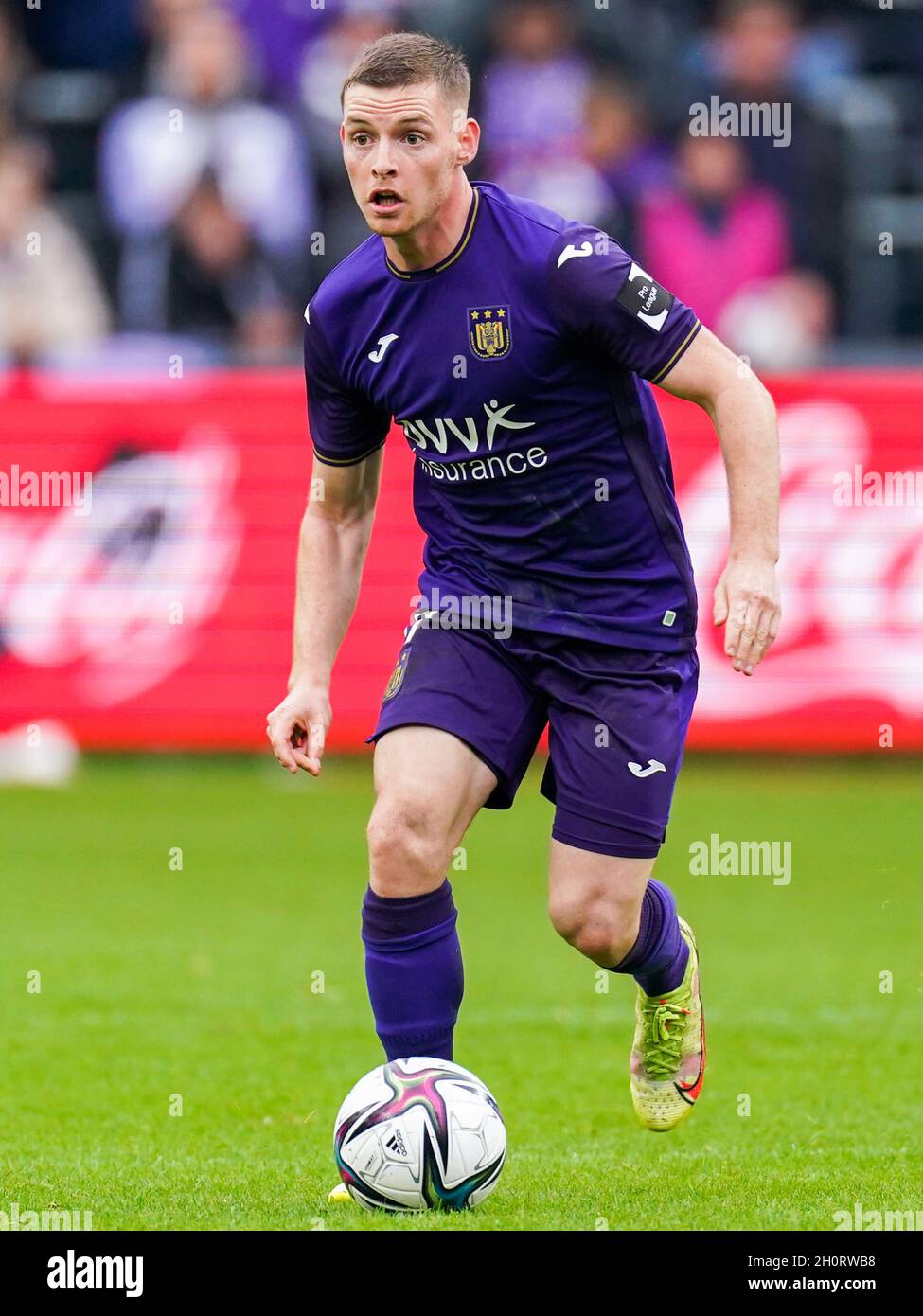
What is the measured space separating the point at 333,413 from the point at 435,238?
534mm

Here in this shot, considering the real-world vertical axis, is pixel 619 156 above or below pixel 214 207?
above

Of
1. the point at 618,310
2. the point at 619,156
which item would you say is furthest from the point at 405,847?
the point at 619,156

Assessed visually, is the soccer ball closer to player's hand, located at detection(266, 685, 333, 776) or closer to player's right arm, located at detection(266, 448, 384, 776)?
player's hand, located at detection(266, 685, 333, 776)

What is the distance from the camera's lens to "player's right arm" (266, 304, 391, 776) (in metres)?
4.95

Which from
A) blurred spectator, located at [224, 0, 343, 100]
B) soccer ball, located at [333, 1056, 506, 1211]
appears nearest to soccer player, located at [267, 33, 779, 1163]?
soccer ball, located at [333, 1056, 506, 1211]

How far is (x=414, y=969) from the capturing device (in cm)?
477

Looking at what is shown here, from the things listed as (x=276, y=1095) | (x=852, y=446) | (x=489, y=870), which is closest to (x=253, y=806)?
(x=489, y=870)

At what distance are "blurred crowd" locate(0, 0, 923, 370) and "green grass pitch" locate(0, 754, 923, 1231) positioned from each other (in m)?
2.85

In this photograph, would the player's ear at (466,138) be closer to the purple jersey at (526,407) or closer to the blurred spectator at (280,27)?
the purple jersey at (526,407)

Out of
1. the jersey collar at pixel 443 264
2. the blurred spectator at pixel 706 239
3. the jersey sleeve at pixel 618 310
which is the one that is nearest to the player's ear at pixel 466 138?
the jersey collar at pixel 443 264

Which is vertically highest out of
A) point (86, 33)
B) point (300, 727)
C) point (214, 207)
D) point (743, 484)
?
point (86, 33)

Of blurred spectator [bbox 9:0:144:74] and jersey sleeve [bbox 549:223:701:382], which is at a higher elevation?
blurred spectator [bbox 9:0:144:74]

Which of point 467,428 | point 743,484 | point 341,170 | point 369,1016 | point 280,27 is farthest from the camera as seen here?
point 280,27

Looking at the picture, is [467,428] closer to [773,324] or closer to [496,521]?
[496,521]
